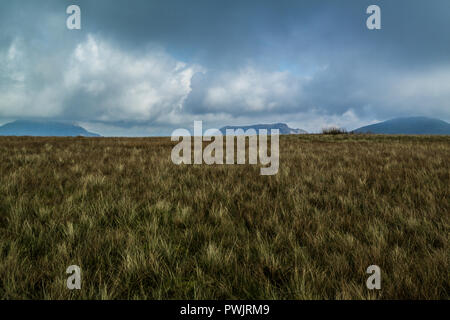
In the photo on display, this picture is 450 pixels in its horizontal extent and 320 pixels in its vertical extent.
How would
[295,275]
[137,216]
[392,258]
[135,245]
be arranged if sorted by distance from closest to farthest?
1. [295,275]
2. [392,258]
3. [135,245]
4. [137,216]

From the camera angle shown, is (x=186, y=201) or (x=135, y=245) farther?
(x=186, y=201)

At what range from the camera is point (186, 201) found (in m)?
3.29

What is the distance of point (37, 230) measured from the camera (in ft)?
7.20

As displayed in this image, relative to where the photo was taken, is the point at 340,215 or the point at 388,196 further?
the point at 388,196

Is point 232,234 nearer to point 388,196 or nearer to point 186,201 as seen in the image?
point 186,201

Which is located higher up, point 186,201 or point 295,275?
point 186,201

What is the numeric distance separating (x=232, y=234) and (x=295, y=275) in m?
0.82

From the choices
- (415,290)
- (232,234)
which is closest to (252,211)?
(232,234)

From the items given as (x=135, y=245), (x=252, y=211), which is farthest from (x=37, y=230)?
(x=252, y=211)

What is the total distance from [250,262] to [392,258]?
1.13m
